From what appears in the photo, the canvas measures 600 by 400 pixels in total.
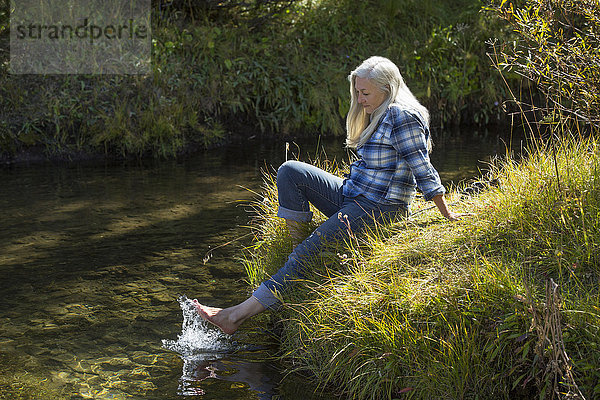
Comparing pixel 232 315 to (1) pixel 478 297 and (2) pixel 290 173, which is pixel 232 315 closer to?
(2) pixel 290 173

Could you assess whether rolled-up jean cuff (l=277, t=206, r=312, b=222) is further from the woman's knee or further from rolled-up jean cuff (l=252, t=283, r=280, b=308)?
rolled-up jean cuff (l=252, t=283, r=280, b=308)

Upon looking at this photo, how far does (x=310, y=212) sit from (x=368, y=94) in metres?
0.85

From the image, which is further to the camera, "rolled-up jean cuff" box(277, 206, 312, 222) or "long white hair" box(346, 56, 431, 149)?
"rolled-up jean cuff" box(277, 206, 312, 222)

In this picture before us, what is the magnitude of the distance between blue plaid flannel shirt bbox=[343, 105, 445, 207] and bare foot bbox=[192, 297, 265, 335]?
0.94 m

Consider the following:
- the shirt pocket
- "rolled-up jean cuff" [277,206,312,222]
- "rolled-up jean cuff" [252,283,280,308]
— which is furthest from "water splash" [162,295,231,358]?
the shirt pocket

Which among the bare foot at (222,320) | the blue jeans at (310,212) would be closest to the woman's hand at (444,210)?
the blue jeans at (310,212)

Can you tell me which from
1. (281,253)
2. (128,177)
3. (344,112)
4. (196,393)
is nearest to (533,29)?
(281,253)

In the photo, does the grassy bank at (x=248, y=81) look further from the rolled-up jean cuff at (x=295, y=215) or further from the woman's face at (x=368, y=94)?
the woman's face at (x=368, y=94)

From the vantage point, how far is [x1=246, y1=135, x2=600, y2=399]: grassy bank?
2957 millimetres

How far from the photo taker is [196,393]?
360 cm

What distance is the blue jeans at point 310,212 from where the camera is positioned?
4078 mm

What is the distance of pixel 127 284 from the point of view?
5.19 meters

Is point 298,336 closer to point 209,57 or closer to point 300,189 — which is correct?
point 300,189

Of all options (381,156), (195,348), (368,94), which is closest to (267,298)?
(195,348)
